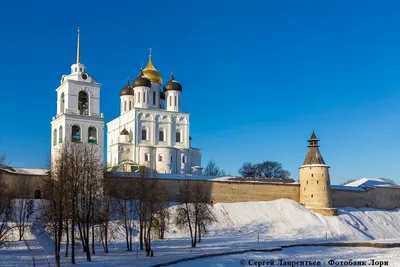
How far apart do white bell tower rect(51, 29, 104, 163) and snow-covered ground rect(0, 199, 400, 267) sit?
7328 millimetres

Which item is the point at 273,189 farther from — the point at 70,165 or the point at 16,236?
the point at 70,165

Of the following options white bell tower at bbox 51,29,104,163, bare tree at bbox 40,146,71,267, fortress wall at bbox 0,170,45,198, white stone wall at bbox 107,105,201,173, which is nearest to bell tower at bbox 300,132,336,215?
white stone wall at bbox 107,105,201,173

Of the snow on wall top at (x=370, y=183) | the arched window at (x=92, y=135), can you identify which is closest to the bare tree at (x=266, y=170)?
the snow on wall top at (x=370, y=183)

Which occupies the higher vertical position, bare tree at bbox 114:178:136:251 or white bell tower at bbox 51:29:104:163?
white bell tower at bbox 51:29:104:163

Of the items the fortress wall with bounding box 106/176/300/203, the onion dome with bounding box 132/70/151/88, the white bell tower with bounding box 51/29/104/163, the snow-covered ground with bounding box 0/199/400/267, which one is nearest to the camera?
the snow-covered ground with bounding box 0/199/400/267

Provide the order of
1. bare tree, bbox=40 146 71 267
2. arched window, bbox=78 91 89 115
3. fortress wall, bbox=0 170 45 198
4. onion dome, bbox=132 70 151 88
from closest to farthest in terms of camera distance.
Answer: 1. bare tree, bbox=40 146 71 267
2. fortress wall, bbox=0 170 45 198
3. arched window, bbox=78 91 89 115
4. onion dome, bbox=132 70 151 88

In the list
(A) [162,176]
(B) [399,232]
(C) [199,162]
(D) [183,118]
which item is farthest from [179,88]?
(B) [399,232]

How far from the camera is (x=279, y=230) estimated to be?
39.5 metres

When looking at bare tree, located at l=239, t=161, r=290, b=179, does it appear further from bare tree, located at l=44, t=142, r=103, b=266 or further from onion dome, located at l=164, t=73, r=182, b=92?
bare tree, located at l=44, t=142, r=103, b=266

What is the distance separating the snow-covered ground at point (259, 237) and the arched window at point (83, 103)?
8806 mm

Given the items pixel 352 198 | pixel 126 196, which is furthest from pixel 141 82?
pixel 126 196

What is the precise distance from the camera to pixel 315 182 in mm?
44938

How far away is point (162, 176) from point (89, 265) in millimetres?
20884

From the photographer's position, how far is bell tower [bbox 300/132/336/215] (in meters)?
44.2
